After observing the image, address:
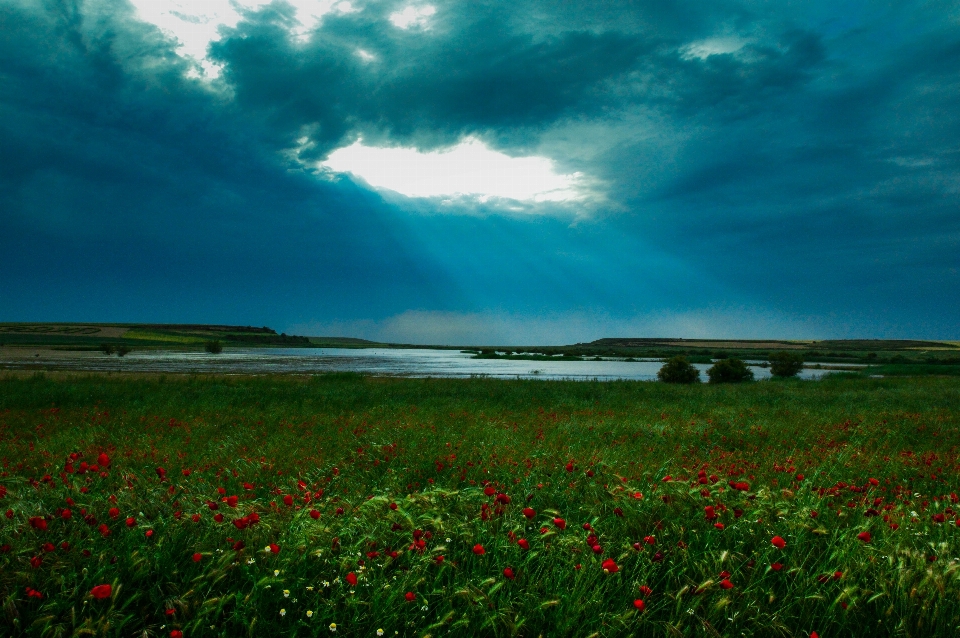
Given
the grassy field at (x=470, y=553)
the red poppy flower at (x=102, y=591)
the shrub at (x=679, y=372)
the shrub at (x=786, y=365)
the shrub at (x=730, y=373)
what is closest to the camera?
the red poppy flower at (x=102, y=591)

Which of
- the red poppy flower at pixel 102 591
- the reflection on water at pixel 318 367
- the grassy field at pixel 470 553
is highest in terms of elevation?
the red poppy flower at pixel 102 591

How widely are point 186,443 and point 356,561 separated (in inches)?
313

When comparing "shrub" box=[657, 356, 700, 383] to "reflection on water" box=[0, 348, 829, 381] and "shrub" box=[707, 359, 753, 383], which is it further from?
"reflection on water" box=[0, 348, 829, 381]

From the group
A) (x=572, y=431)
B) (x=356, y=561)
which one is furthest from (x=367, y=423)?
(x=356, y=561)

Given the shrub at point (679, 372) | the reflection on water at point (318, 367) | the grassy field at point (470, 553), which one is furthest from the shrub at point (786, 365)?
the grassy field at point (470, 553)

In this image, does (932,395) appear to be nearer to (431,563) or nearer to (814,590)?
(814,590)

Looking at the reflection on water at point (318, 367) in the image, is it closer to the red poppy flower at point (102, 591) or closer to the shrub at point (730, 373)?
the shrub at point (730, 373)

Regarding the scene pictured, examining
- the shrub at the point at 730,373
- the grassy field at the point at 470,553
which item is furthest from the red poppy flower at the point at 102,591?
the shrub at the point at 730,373

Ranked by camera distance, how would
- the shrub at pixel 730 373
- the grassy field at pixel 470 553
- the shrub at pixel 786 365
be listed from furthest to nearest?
the shrub at pixel 786 365, the shrub at pixel 730 373, the grassy field at pixel 470 553

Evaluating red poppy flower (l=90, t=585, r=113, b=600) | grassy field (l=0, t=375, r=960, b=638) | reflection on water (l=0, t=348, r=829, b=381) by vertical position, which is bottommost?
reflection on water (l=0, t=348, r=829, b=381)

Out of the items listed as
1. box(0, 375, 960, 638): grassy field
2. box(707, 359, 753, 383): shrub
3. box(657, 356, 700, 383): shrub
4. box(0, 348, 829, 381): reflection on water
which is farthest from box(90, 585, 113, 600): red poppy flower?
box(707, 359, 753, 383): shrub

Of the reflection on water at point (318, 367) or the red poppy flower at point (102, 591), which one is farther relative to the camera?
the reflection on water at point (318, 367)

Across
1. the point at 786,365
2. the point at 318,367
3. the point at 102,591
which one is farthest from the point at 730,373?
the point at 102,591

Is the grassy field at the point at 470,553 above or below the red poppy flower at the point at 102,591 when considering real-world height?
below
